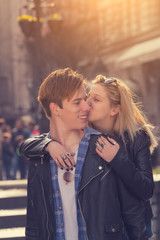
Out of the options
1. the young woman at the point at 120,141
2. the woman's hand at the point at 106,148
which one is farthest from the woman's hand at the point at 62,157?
the woman's hand at the point at 106,148

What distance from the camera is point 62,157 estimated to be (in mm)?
2998

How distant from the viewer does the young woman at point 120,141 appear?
3010 millimetres

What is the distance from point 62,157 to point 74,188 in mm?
179

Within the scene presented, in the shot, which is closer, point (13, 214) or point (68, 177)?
point (68, 177)

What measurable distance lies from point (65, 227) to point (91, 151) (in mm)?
435

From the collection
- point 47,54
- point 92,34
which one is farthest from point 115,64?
point 92,34

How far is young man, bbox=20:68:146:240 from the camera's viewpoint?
9.68 ft

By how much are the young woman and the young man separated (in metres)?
0.04

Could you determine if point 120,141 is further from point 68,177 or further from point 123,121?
point 68,177

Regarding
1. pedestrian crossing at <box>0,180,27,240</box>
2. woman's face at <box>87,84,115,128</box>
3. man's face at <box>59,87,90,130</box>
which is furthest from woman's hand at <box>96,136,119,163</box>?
pedestrian crossing at <box>0,180,27,240</box>

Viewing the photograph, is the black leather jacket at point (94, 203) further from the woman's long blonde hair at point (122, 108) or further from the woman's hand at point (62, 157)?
the woman's long blonde hair at point (122, 108)

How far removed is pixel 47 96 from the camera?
3154 mm

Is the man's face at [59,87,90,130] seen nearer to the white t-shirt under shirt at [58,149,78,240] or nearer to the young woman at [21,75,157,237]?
the young woman at [21,75,157,237]

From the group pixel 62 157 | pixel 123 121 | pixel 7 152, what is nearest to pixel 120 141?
pixel 123 121
